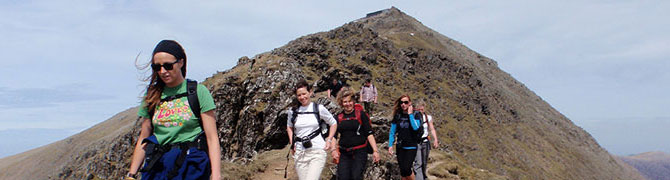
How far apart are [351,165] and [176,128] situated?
457 centimetres

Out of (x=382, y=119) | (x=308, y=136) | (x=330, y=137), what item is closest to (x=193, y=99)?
(x=308, y=136)

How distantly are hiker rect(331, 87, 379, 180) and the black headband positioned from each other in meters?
4.23

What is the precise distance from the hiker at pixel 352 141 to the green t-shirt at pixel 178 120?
4.15 metres

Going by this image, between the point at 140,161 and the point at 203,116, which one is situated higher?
the point at 203,116

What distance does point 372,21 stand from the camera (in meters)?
108

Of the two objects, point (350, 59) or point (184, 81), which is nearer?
point (184, 81)

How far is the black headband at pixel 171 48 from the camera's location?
3378 millimetres

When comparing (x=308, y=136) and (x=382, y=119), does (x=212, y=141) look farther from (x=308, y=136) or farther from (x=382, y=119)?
(x=382, y=119)

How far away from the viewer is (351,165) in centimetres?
737

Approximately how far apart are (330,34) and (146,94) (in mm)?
48500

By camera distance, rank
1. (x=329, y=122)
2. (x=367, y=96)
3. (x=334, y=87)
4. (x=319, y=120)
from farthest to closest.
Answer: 1. (x=367, y=96)
2. (x=334, y=87)
3. (x=329, y=122)
4. (x=319, y=120)

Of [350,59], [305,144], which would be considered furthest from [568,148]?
[305,144]

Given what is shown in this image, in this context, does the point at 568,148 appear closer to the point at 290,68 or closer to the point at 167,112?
the point at 290,68

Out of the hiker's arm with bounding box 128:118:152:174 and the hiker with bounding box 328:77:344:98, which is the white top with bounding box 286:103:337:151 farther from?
the hiker with bounding box 328:77:344:98
